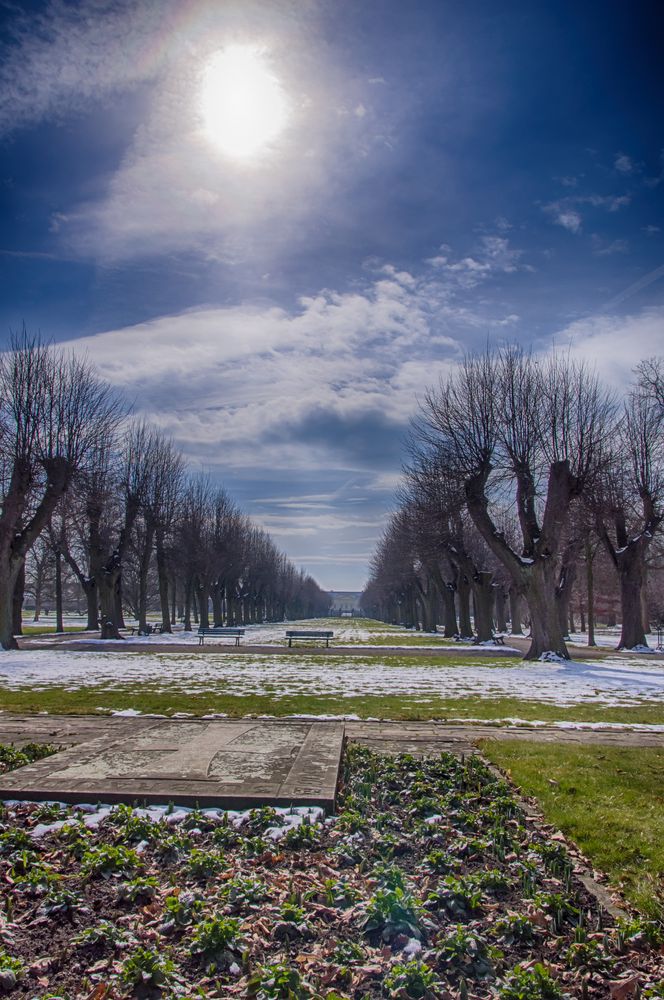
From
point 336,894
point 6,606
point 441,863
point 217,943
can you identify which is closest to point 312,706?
point 441,863

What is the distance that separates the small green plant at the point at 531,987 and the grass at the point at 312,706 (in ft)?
20.0

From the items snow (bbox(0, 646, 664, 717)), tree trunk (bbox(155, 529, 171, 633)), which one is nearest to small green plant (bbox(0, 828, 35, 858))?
snow (bbox(0, 646, 664, 717))

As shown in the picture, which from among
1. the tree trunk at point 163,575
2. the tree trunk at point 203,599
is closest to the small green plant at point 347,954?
the tree trunk at point 163,575

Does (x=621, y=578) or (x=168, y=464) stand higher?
(x=168, y=464)

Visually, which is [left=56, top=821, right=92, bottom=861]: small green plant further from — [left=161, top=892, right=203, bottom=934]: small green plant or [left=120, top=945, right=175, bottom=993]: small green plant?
[left=120, top=945, right=175, bottom=993]: small green plant

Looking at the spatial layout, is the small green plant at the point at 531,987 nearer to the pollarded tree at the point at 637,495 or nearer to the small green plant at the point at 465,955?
the small green plant at the point at 465,955

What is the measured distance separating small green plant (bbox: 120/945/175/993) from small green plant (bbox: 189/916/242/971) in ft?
0.57

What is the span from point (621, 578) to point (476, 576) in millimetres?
6438

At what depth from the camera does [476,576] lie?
3044 centimetres

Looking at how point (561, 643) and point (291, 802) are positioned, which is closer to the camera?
point (291, 802)

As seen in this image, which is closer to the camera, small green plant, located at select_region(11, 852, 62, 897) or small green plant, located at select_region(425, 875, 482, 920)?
small green plant, located at select_region(425, 875, 482, 920)

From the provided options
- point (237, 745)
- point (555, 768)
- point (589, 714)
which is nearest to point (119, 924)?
point (237, 745)

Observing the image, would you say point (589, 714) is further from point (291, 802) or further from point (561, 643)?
point (561, 643)

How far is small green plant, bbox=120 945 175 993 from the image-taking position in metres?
2.74
